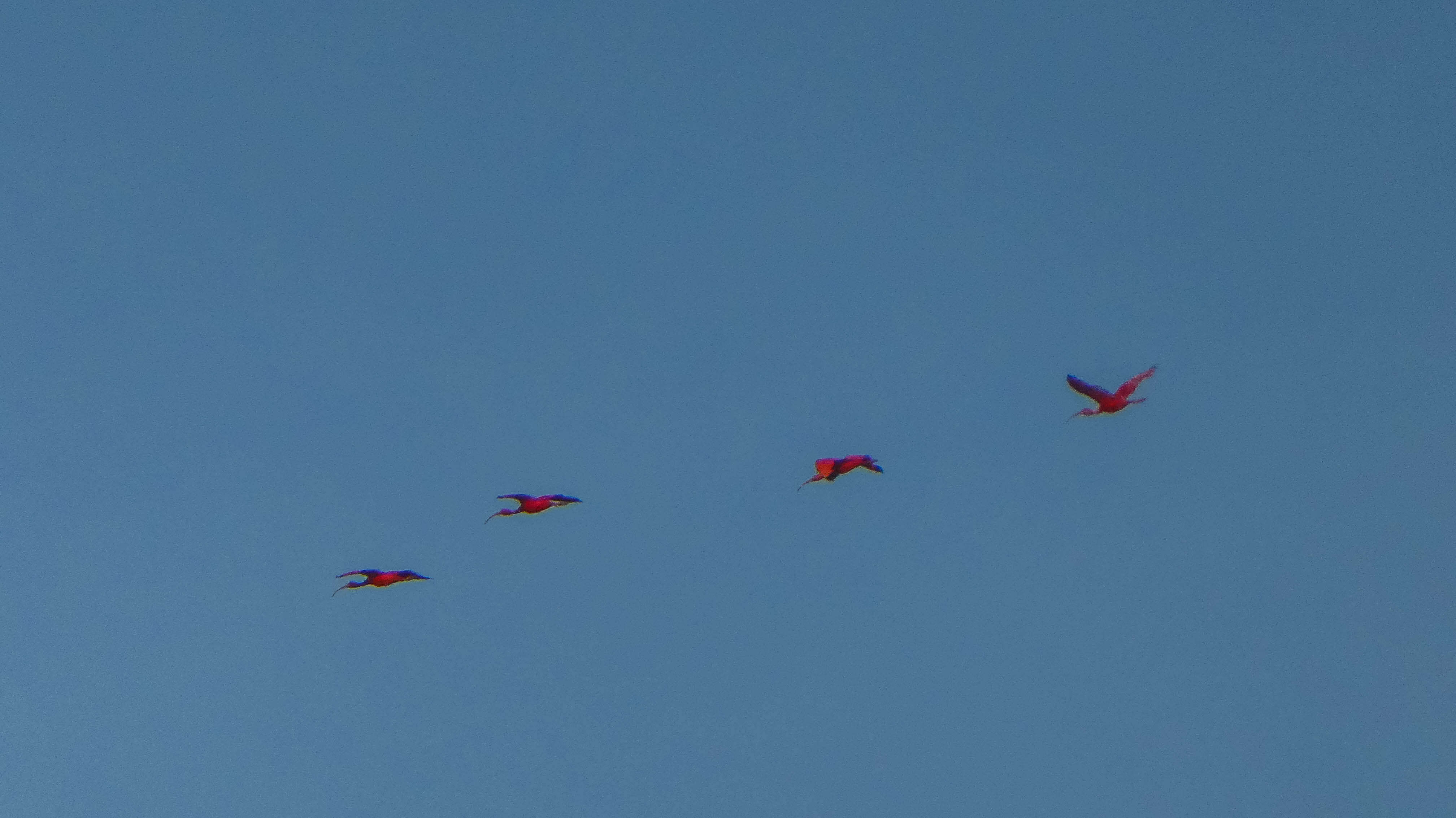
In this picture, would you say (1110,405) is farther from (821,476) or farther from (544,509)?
(544,509)

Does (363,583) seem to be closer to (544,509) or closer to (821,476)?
(544,509)

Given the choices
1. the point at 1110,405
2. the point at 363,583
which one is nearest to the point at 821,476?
the point at 1110,405

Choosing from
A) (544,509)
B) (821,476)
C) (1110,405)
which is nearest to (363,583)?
(544,509)

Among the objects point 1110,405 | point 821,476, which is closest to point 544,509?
point 821,476

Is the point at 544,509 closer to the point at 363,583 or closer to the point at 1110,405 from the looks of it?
the point at 363,583

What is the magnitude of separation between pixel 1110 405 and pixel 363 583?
56.5 ft

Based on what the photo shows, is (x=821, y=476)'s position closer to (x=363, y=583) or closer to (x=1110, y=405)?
(x=1110, y=405)

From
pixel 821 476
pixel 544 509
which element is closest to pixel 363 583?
→ pixel 544 509

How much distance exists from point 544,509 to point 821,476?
685cm

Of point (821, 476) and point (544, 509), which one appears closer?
point (821, 476)

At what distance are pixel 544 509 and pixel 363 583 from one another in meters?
4.49

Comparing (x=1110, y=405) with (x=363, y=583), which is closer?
(x=1110, y=405)

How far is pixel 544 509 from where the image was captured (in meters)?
37.2

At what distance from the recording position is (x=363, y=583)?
122ft
